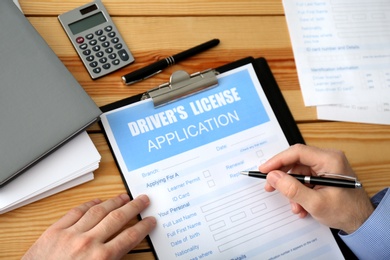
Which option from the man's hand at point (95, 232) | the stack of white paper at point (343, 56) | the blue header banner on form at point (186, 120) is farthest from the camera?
the stack of white paper at point (343, 56)

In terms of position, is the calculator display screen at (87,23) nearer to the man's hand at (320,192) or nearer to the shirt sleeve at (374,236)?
the man's hand at (320,192)

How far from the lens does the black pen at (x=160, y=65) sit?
0.83 metres

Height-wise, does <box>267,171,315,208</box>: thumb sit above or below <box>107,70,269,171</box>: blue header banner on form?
below

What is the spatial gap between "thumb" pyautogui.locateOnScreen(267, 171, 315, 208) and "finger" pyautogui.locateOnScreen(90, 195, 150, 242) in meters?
0.21

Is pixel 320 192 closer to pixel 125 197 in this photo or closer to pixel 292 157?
pixel 292 157

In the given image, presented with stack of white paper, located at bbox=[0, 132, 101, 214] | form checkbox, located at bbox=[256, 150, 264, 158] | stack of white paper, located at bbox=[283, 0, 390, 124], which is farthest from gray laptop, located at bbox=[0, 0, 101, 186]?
stack of white paper, located at bbox=[283, 0, 390, 124]

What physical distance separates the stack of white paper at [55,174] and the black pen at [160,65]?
13 centimetres

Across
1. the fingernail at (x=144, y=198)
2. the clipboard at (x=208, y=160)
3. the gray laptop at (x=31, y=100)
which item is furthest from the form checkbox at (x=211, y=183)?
the gray laptop at (x=31, y=100)

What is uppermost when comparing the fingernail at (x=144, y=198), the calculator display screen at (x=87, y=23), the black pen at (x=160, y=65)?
the calculator display screen at (x=87, y=23)

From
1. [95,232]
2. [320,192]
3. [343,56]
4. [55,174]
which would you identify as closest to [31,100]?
[55,174]

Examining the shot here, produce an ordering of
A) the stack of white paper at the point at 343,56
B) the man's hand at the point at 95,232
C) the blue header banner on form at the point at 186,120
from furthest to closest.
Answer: the stack of white paper at the point at 343,56 → the blue header banner on form at the point at 186,120 → the man's hand at the point at 95,232

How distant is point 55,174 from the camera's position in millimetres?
723

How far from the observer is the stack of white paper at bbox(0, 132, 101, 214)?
71cm

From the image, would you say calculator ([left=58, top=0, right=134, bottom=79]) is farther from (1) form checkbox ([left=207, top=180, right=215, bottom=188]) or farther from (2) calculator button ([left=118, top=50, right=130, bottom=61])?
(1) form checkbox ([left=207, top=180, right=215, bottom=188])
